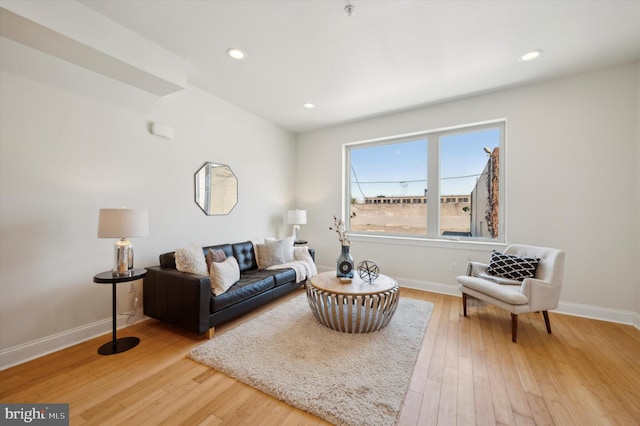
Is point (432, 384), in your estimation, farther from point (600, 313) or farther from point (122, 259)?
point (122, 259)

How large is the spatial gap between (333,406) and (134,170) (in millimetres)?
2916

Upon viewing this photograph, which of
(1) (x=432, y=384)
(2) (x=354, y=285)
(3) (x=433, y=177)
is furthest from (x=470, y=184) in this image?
(1) (x=432, y=384)

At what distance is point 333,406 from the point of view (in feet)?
5.11

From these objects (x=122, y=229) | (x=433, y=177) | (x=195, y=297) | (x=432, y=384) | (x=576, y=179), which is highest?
(x=433, y=177)

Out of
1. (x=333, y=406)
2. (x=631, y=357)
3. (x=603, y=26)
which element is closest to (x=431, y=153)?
(x=603, y=26)

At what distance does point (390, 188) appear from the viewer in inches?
173

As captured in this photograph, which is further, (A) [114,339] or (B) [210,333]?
(B) [210,333]

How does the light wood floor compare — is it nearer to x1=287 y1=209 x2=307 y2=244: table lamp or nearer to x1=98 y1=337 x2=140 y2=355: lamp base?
x1=98 y1=337 x2=140 y2=355: lamp base

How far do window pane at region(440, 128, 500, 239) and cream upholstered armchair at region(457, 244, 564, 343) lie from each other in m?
0.72

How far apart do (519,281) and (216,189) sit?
387 cm

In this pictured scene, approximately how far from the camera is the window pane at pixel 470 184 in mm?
3570

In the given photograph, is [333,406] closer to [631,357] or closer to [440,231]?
[631,357]

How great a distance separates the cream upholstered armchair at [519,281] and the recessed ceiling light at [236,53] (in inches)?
134

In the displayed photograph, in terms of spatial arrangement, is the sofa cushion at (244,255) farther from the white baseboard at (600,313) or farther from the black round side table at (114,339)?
the white baseboard at (600,313)
